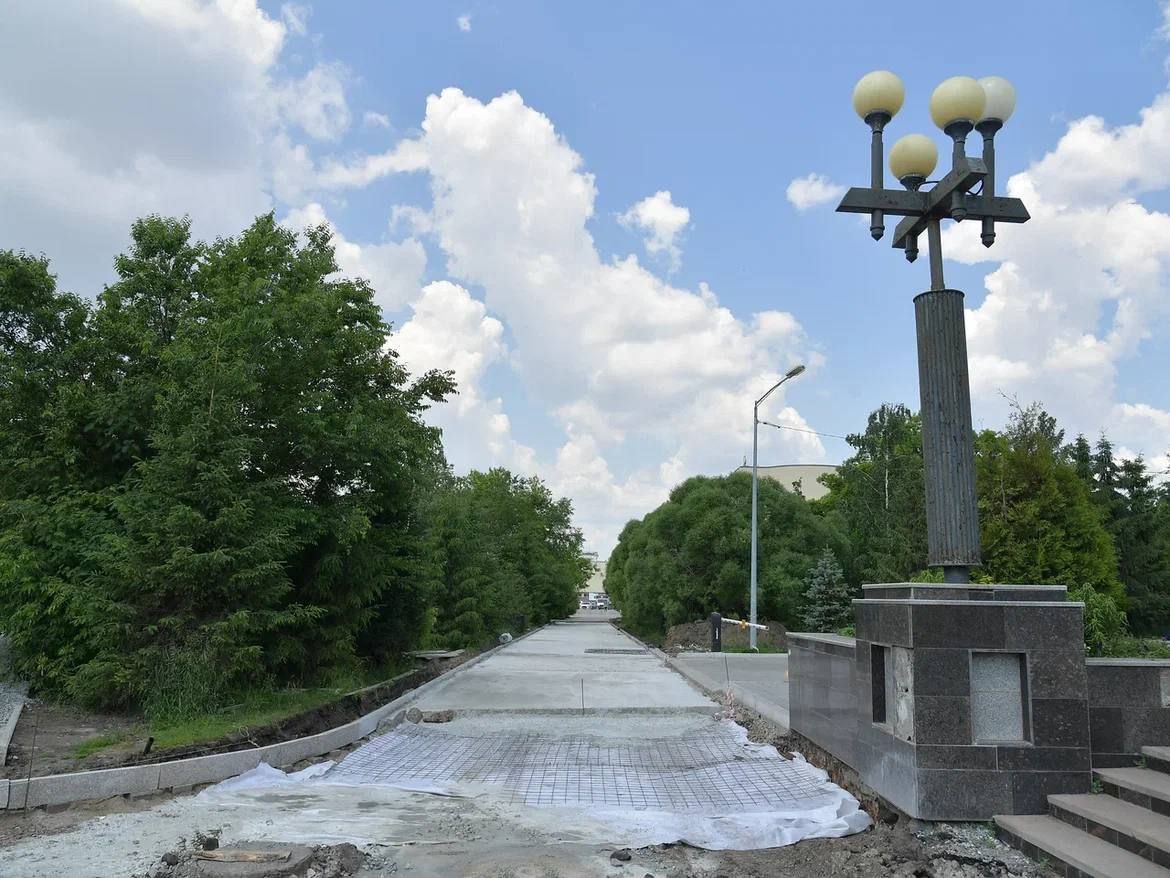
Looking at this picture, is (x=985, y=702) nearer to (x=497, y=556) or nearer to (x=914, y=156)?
(x=914, y=156)

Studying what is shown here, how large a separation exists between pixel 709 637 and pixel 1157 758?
2621 centimetres

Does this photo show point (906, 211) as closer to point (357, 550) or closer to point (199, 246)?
point (357, 550)

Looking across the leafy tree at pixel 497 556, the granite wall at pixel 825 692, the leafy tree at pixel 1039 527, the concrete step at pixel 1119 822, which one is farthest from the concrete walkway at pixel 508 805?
the leafy tree at pixel 497 556

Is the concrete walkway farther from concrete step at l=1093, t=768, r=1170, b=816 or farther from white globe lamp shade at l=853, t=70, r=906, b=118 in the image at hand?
white globe lamp shade at l=853, t=70, r=906, b=118

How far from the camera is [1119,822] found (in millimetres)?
5094

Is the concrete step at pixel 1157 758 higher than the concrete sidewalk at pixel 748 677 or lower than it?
higher

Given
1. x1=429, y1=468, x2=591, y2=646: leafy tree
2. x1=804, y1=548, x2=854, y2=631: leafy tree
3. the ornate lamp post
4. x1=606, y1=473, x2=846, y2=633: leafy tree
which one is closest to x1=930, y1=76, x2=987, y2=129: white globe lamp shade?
the ornate lamp post

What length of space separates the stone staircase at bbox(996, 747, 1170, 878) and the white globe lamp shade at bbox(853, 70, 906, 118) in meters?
5.28

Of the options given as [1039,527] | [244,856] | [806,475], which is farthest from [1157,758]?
[806,475]

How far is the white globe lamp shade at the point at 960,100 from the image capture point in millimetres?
7000

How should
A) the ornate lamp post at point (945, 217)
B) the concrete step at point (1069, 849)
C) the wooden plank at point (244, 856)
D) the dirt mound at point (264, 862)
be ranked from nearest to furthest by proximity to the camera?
the concrete step at point (1069, 849) → the dirt mound at point (264, 862) → the wooden plank at point (244, 856) → the ornate lamp post at point (945, 217)

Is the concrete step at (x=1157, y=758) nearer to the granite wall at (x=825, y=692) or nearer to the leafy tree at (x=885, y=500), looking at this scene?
the granite wall at (x=825, y=692)

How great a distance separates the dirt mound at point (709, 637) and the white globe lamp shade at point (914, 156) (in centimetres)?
1980

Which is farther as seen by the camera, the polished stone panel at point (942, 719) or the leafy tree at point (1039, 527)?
the leafy tree at point (1039, 527)
